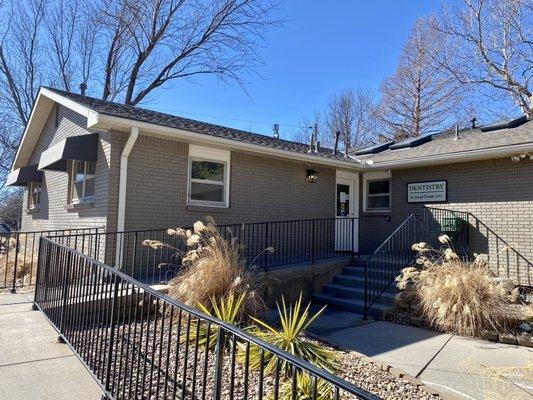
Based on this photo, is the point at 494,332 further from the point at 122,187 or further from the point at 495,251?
the point at 122,187

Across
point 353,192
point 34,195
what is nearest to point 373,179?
point 353,192

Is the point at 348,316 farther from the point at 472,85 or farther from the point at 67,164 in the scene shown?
the point at 472,85

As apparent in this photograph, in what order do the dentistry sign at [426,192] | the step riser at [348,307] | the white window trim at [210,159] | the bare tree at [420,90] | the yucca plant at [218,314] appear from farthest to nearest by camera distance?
1. the bare tree at [420,90]
2. the dentistry sign at [426,192]
3. the white window trim at [210,159]
4. the step riser at [348,307]
5. the yucca plant at [218,314]

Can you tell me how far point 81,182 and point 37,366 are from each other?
6259 millimetres

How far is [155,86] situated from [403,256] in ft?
58.7

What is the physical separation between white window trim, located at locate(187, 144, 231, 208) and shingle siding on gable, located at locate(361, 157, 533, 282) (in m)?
4.76

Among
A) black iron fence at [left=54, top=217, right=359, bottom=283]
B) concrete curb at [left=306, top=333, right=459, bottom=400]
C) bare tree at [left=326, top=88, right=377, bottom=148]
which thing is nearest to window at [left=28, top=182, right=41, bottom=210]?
black iron fence at [left=54, top=217, right=359, bottom=283]

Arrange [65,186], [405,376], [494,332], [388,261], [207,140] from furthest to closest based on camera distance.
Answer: [65,186] → [388,261] → [207,140] → [494,332] → [405,376]

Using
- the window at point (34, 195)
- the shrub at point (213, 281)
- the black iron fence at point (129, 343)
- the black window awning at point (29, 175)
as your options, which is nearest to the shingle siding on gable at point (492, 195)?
the shrub at point (213, 281)

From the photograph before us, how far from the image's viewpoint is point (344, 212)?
38.5 ft

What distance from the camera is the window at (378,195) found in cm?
1136

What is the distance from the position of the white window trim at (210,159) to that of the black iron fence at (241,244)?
2.14 feet

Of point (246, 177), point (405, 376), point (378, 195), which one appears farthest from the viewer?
point (378, 195)

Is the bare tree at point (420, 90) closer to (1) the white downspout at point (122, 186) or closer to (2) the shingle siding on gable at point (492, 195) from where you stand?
(2) the shingle siding on gable at point (492, 195)
